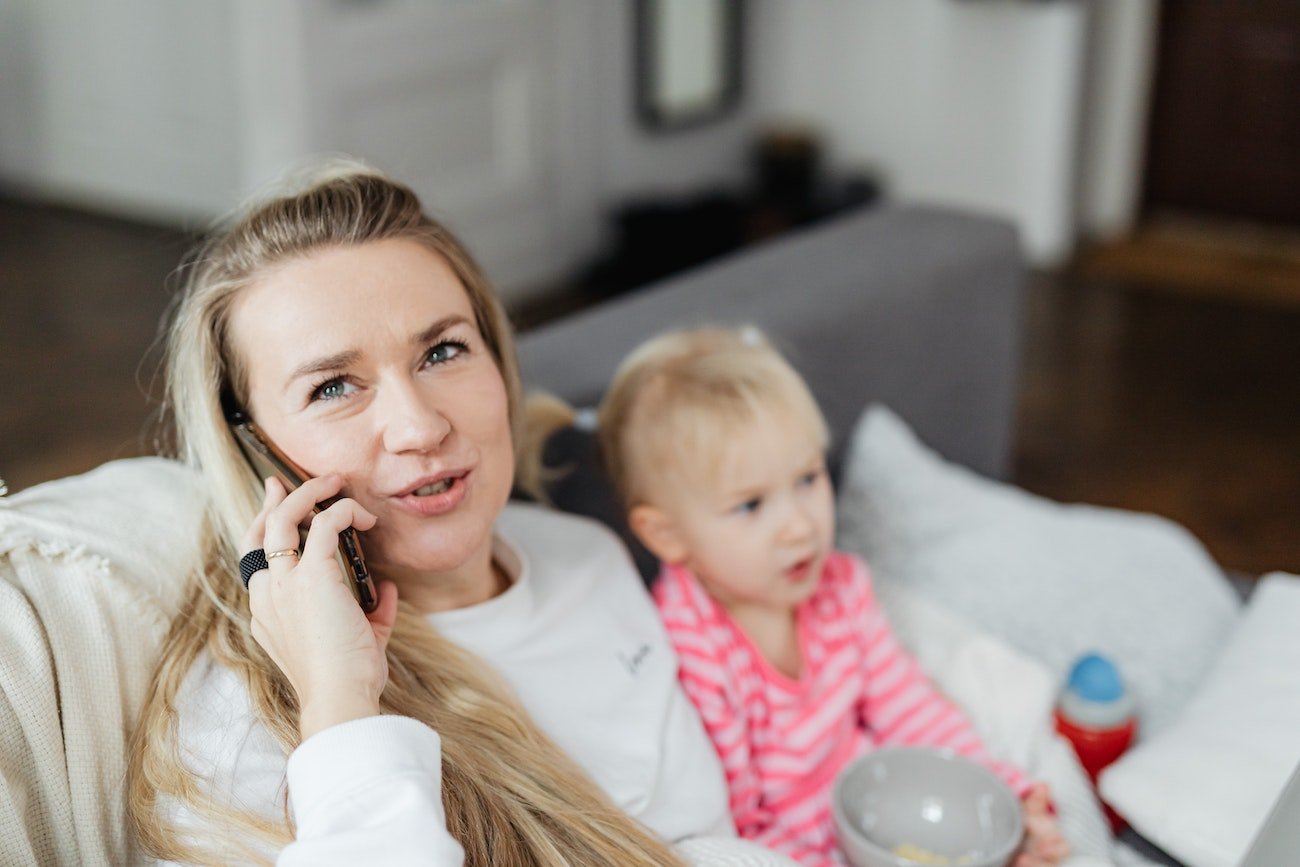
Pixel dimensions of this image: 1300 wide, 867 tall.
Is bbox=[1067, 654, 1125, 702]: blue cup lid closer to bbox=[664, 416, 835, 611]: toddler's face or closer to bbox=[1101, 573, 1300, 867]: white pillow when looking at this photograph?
bbox=[1101, 573, 1300, 867]: white pillow

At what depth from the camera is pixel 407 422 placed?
1069 millimetres

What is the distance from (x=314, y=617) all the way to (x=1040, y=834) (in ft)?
2.61

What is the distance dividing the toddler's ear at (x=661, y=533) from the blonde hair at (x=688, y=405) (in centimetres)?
2

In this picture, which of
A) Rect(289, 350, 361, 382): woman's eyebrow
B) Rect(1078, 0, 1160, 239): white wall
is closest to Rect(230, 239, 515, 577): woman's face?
Rect(289, 350, 361, 382): woman's eyebrow

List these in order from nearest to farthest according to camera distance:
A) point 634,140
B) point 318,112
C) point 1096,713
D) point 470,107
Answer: point 1096,713 < point 318,112 < point 470,107 < point 634,140

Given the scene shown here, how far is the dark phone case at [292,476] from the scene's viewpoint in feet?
3.35

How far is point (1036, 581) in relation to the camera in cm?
172

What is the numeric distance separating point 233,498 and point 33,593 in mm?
170

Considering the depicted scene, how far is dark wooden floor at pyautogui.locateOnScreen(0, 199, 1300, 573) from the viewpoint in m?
3.12

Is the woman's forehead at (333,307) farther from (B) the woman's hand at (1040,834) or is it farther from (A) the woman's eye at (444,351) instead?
(B) the woman's hand at (1040,834)

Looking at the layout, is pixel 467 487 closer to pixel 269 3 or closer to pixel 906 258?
pixel 906 258

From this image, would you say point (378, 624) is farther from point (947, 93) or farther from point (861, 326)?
point (947, 93)

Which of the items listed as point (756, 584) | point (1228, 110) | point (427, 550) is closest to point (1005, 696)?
point (756, 584)

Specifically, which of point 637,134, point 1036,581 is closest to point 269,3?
point 637,134
